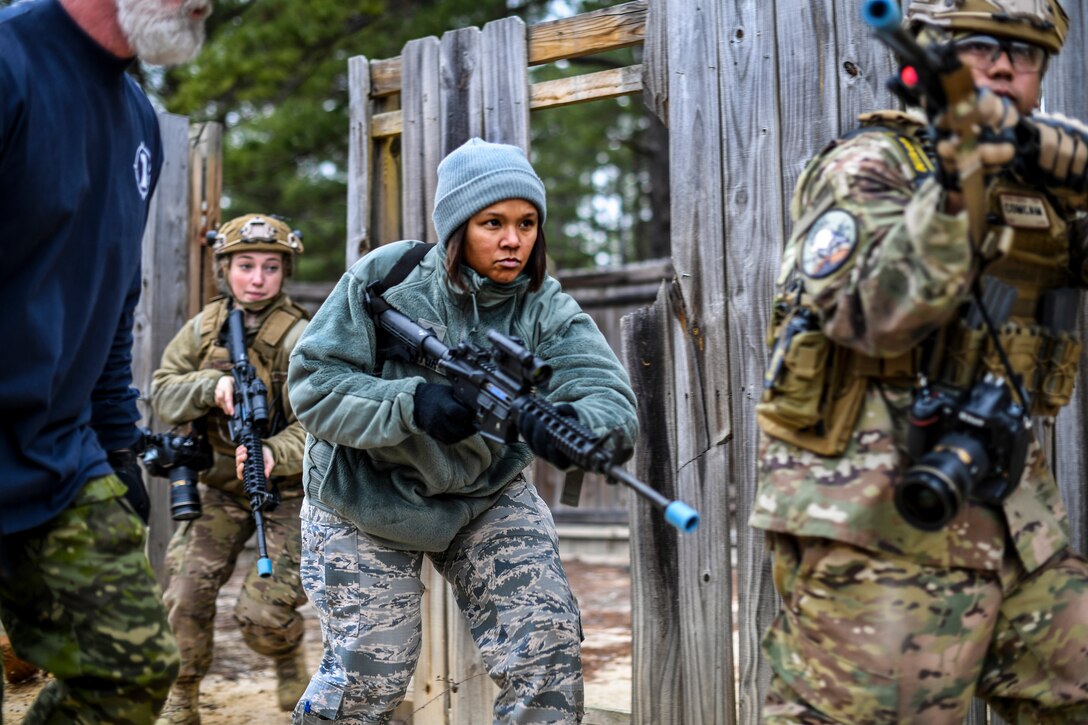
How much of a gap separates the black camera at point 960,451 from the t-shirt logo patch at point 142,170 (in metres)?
2.03

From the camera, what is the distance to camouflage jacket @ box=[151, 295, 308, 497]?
17.1ft

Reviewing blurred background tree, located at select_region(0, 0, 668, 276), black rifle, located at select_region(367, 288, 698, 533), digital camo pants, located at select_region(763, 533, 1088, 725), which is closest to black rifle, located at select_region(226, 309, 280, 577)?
black rifle, located at select_region(367, 288, 698, 533)

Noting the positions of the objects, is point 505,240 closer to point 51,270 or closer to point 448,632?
point 51,270

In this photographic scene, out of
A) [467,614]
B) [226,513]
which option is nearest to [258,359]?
[226,513]

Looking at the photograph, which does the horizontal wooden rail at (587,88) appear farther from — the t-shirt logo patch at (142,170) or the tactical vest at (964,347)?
the t-shirt logo patch at (142,170)

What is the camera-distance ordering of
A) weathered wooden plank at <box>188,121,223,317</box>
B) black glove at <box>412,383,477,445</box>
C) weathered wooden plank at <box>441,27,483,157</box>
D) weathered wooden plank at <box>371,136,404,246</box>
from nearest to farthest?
black glove at <box>412,383,477,445</box> → weathered wooden plank at <box>441,27,483,157</box> → weathered wooden plank at <box>371,136,404,246</box> → weathered wooden plank at <box>188,121,223,317</box>

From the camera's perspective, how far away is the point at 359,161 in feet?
16.4

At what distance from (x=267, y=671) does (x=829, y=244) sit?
14.9 ft

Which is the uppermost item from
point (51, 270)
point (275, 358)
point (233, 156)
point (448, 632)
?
point (233, 156)

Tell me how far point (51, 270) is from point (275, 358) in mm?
2750

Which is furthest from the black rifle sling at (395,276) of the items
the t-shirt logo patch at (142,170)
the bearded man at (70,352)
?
the bearded man at (70,352)

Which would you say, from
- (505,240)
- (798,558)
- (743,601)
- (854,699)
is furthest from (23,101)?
(743,601)

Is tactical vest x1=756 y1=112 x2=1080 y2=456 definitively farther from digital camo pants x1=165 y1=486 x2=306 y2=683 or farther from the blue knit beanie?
digital camo pants x1=165 y1=486 x2=306 y2=683

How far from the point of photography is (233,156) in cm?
1185
